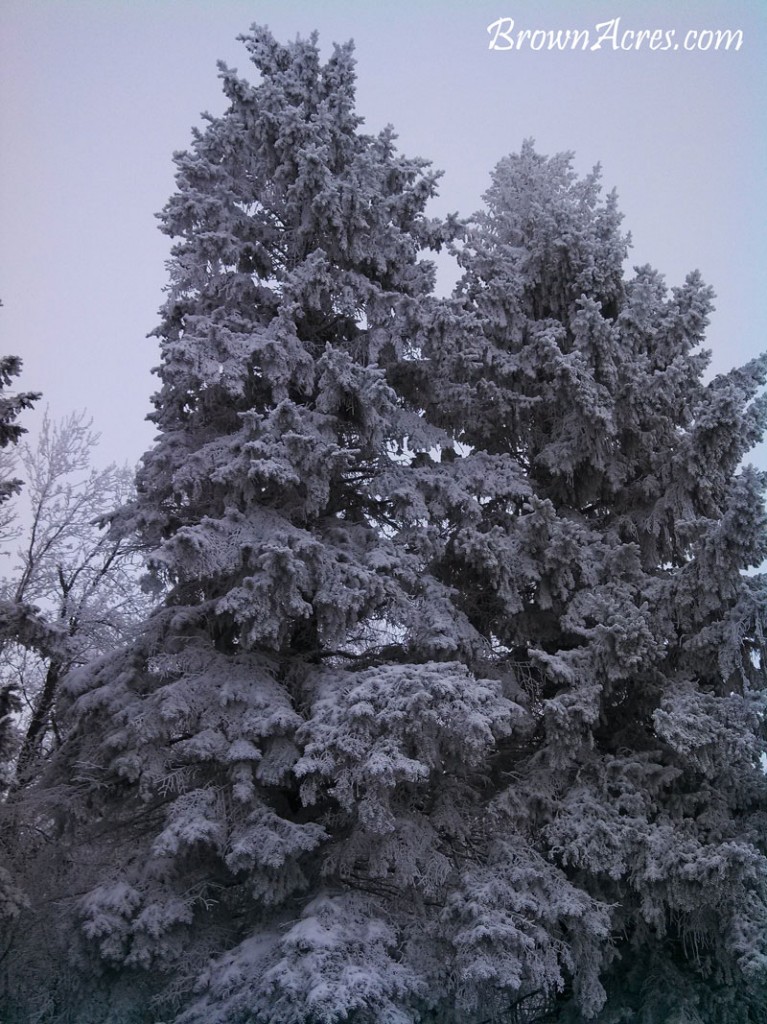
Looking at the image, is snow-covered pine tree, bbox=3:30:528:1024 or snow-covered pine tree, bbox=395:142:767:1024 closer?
snow-covered pine tree, bbox=3:30:528:1024

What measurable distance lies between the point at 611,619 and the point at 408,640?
1.97m

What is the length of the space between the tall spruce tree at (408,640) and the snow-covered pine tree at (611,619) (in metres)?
0.04

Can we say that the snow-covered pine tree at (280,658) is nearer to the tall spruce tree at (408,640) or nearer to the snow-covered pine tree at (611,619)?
the tall spruce tree at (408,640)

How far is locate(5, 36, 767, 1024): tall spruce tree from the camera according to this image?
6367mm

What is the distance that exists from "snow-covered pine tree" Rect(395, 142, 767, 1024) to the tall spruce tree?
36mm

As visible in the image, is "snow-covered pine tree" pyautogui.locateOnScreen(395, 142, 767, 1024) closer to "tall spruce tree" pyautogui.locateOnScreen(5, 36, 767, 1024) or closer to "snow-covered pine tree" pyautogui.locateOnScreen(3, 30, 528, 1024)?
"tall spruce tree" pyautogui.locateOnScreen(5, 36, 767, 1024)

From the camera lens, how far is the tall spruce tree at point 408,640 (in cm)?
637

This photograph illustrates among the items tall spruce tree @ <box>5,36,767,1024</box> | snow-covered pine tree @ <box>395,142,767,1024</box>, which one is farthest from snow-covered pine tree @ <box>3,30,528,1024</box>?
snow-covered pine tree @ <box>395,142,767,1024</box>

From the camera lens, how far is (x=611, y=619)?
730cm

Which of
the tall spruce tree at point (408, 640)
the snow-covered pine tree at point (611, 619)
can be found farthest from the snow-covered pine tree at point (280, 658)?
the snow-covered pine tree at point (611, 619)

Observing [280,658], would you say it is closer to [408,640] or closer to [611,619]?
[408,640]
